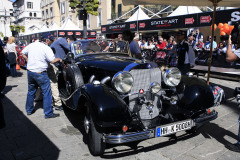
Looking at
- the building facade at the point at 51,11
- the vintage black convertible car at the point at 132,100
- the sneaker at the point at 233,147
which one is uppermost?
the building facade at the point at 51,11

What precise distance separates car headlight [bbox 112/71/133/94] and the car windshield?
70.1 inches

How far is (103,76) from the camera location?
3.37 m

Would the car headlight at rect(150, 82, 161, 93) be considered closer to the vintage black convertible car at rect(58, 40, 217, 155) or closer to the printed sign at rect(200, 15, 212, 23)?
the vintage black convertible car at rect(58, 40, 217, 155)

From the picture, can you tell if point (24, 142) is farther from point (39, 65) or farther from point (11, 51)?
point (11, 51)

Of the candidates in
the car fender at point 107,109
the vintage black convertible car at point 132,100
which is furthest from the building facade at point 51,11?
the car fender at point 107,109

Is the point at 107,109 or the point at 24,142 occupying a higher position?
the point at 107,109

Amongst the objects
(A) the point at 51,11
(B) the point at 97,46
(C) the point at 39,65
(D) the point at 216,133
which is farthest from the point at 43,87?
(A) the point at 51,11

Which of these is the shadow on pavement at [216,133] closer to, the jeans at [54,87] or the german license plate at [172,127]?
the german license plate at [172,127]

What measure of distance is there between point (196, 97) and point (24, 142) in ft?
9.11

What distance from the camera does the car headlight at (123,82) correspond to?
2730mm

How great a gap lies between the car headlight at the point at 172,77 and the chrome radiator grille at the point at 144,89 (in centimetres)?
13

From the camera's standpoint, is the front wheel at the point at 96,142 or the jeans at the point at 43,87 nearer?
the front wheel at the point at 96,142

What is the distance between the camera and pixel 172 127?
262 cm

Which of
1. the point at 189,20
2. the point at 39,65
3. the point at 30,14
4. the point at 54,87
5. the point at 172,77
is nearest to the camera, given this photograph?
the point at 172,77
